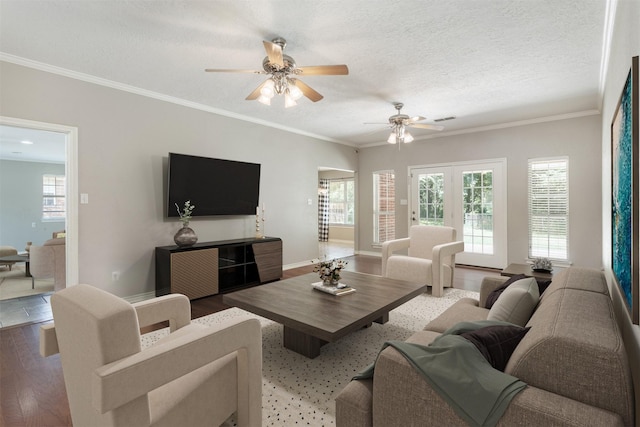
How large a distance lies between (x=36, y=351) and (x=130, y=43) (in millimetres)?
2784

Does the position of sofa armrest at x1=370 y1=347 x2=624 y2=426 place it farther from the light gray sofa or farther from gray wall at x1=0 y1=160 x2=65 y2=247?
gray wall at x1=0 y1=160 x2=65 y2=247

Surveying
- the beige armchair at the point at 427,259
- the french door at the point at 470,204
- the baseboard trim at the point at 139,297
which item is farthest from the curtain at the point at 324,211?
the baseboard trim at the point at 139,297

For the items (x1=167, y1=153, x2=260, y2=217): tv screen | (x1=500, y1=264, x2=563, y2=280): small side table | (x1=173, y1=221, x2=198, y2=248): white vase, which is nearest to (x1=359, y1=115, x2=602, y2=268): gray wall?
(x1=500, y1=264, x2=563, y2=280): small side table

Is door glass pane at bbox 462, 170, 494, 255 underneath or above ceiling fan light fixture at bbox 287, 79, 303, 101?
underneath

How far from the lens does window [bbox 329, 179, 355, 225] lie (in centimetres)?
1023

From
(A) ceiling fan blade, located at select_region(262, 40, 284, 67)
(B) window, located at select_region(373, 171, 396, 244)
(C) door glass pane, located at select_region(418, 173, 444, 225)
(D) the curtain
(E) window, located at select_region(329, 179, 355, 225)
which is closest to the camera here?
(A) ceiling fan blade, located at select_region(262, 40, 284, 67)

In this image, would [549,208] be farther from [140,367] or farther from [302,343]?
[140,367]

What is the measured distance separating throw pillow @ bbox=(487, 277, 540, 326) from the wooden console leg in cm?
132

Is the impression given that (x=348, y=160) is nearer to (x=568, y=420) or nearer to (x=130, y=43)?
(x=130, y=43)

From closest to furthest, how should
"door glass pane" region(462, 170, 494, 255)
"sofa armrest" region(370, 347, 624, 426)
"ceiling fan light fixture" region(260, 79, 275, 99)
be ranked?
"sofa armrest" region(370, 347, 624, 426)
"ceiling fan light fixture" region(260, 79, 275, 99)
"door glass pane" region(462, 170, 494, 255)

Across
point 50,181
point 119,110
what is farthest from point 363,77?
point 50,181

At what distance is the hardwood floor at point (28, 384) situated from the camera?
179 centimetres

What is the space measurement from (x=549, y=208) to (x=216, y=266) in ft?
17.9

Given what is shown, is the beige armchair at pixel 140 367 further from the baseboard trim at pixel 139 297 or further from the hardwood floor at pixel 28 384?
the baseboard trim at pixel 139 297
